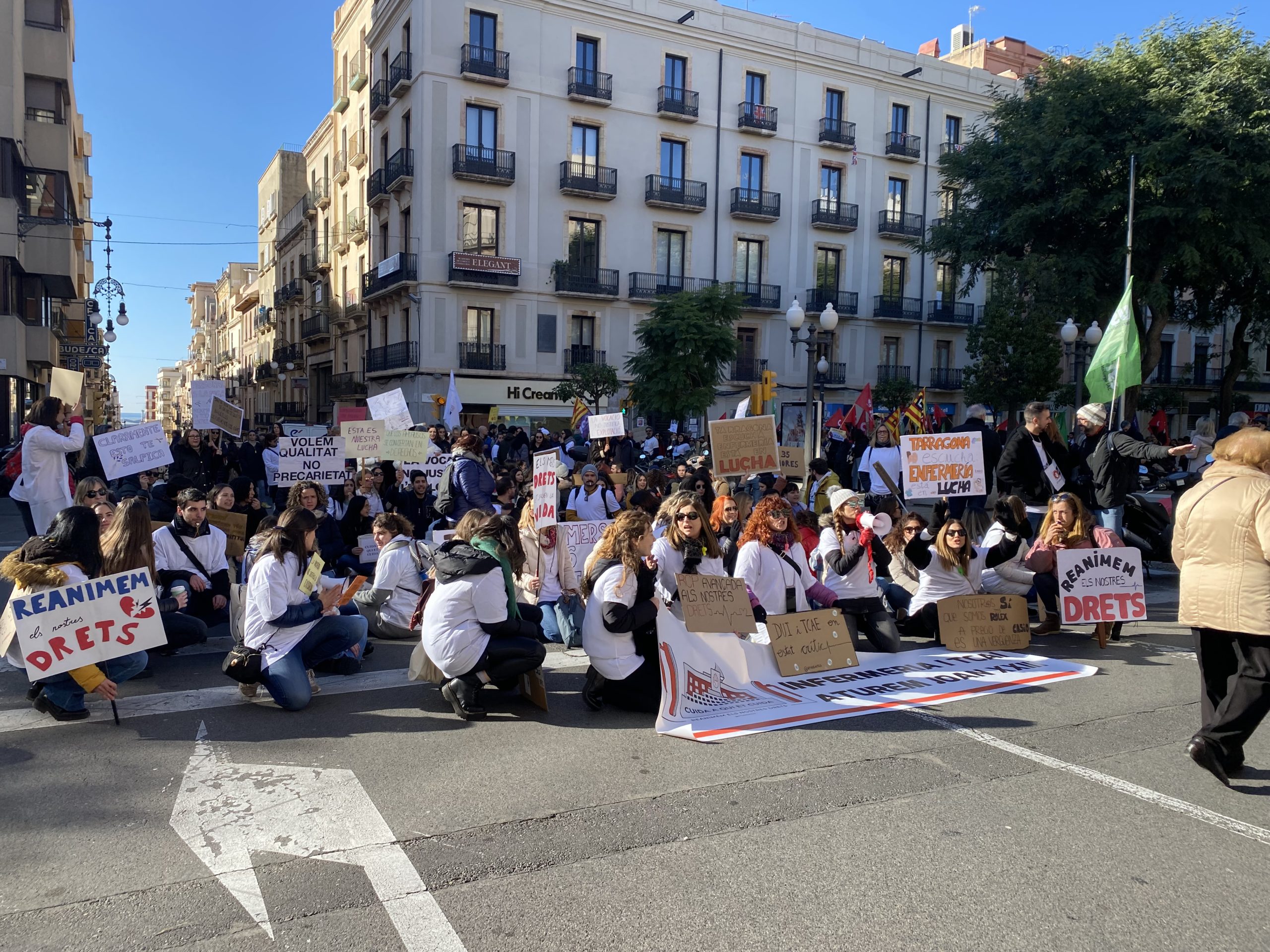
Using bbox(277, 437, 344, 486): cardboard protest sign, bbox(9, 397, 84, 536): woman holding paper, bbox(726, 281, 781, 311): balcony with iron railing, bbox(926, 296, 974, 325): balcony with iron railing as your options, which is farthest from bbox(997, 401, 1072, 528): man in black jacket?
bbox(926, 296, 974, 325): balcony with iron railing

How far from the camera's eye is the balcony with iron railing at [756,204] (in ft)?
121

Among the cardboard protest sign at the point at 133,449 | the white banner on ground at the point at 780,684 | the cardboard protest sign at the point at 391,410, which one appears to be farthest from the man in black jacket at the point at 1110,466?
the cardboard protest sign at the point at 133,449

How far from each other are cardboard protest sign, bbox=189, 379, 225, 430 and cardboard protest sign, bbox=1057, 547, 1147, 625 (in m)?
12.5

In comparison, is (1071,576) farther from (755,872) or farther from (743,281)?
(743,281)

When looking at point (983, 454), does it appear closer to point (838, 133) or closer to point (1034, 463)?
point (1034, 463)

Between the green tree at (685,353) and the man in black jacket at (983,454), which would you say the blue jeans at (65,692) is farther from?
the green tree at (685,353)

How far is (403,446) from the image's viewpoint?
12.1 m

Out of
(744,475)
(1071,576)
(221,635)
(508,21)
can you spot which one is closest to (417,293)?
(508,21)

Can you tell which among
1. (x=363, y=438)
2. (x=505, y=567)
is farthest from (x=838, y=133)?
(x=505, y=567)

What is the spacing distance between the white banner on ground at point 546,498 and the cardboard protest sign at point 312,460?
14.8 feet

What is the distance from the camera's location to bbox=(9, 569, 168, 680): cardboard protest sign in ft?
16.7

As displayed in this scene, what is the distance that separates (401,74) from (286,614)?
106 ft

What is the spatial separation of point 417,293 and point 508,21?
10266 millimetres

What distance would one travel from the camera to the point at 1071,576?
24.8 ft
